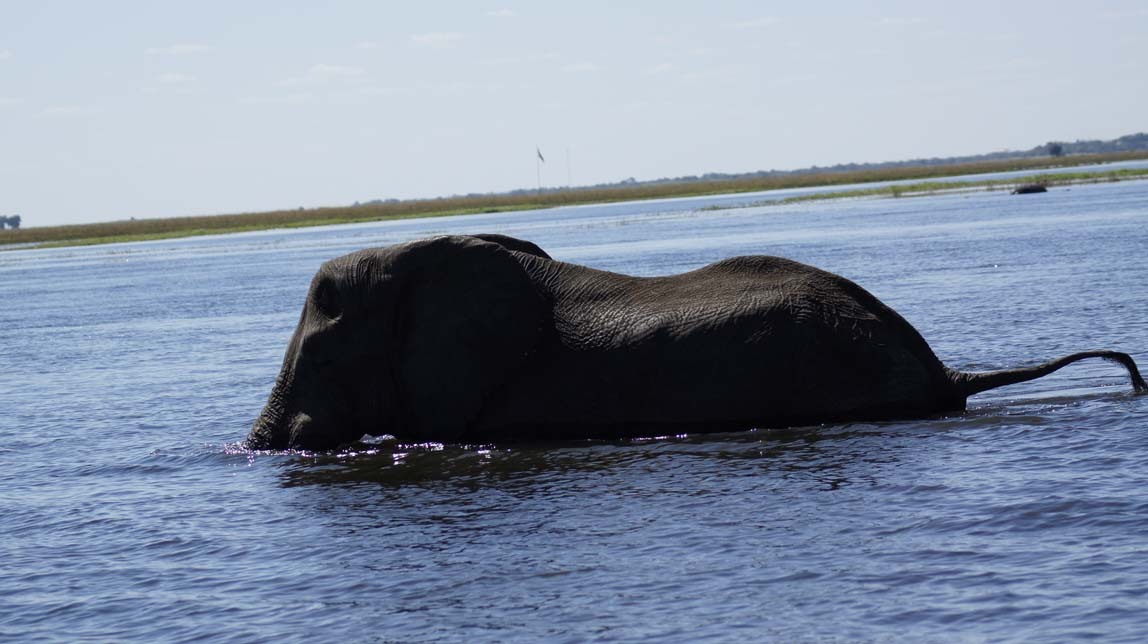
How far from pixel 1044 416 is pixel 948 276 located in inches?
628

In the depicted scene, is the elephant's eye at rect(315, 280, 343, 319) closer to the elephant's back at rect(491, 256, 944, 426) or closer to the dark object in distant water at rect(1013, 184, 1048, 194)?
the elephant's back at rect(491, 256, 944, 426)

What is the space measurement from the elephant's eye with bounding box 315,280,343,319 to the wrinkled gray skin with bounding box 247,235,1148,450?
1 cm

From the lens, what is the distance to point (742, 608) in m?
7.23

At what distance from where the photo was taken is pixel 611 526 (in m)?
9.09

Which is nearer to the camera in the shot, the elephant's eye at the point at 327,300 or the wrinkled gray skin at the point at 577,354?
the wrinkled gray skin at the point at 577,354

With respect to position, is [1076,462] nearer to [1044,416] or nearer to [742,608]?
[1044,416]

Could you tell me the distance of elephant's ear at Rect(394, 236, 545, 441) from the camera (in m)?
11.8

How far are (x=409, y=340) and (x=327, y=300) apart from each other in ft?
2.66

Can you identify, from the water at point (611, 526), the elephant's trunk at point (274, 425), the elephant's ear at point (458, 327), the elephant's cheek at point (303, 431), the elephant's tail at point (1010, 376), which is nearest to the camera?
the water at point (611, 526)

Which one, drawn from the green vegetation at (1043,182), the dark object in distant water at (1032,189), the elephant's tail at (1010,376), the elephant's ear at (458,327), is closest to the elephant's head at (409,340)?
the elephant's ear at (458,327)

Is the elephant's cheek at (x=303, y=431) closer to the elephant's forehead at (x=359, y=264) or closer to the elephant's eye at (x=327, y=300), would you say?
the elephant's eye at (x=327, y=300)

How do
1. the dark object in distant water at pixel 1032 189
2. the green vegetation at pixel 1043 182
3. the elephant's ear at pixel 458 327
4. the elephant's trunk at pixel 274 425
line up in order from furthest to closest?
the green vegetation at pixel 1043 182
the dark object in distant water at pixel 1032 189
the elephant's trunk at pixel 274 425
the elephant's ear at pixel 458 327

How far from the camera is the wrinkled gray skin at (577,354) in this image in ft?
36.9

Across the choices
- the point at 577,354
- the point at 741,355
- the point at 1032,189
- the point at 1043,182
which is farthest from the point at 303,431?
the point at 1043,182
